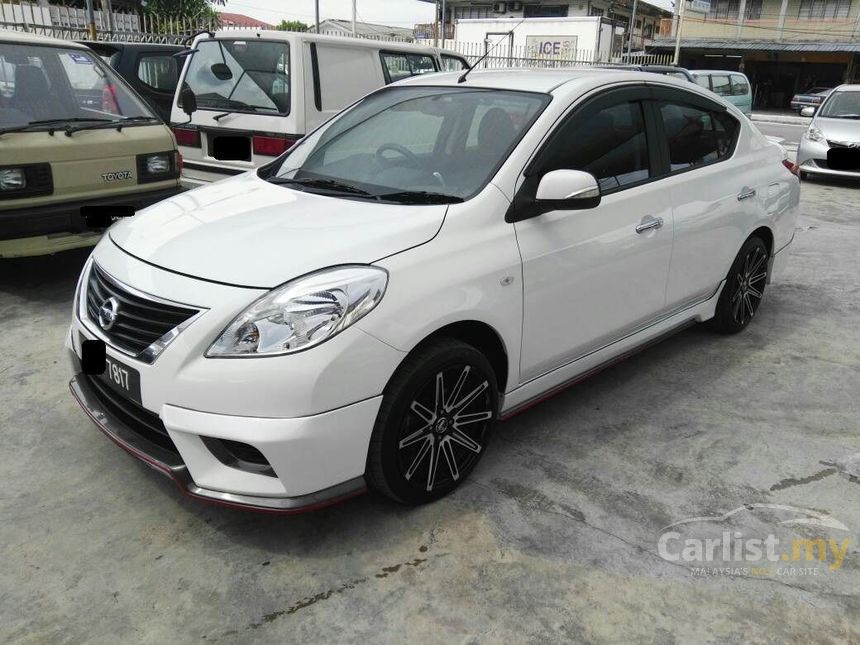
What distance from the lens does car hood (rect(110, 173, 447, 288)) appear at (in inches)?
99.7

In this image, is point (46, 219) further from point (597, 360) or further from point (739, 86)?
point (739, 86)

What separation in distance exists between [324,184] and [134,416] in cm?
133

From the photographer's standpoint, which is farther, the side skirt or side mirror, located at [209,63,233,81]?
side mirror, located at [209,63,233,81]

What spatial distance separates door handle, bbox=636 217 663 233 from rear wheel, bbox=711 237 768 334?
1074 mm

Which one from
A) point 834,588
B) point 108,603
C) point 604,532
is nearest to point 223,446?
point 108,603

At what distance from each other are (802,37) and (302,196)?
159 feet

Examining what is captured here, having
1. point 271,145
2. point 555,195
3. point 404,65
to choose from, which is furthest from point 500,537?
point 404,65

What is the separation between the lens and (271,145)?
6098 mm

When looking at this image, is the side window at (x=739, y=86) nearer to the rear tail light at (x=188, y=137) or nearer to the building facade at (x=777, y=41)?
the rear tail light at (x=188, y=137)

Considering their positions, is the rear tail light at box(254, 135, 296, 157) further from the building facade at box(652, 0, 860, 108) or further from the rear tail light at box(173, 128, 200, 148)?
the building facade at box(652, 0, 860, 108)

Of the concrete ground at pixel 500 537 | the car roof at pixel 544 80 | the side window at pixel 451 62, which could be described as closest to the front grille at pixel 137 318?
the concrete ground at pixel 500 537

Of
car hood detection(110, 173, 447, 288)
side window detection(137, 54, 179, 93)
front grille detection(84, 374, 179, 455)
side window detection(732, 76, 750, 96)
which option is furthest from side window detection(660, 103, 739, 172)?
side window detection(732, 76, 750, 96)

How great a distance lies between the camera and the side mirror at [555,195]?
2.88 meters

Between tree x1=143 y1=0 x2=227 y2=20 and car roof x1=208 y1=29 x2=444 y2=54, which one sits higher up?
tree x1=143 y1=0 x2=227 y2=20
